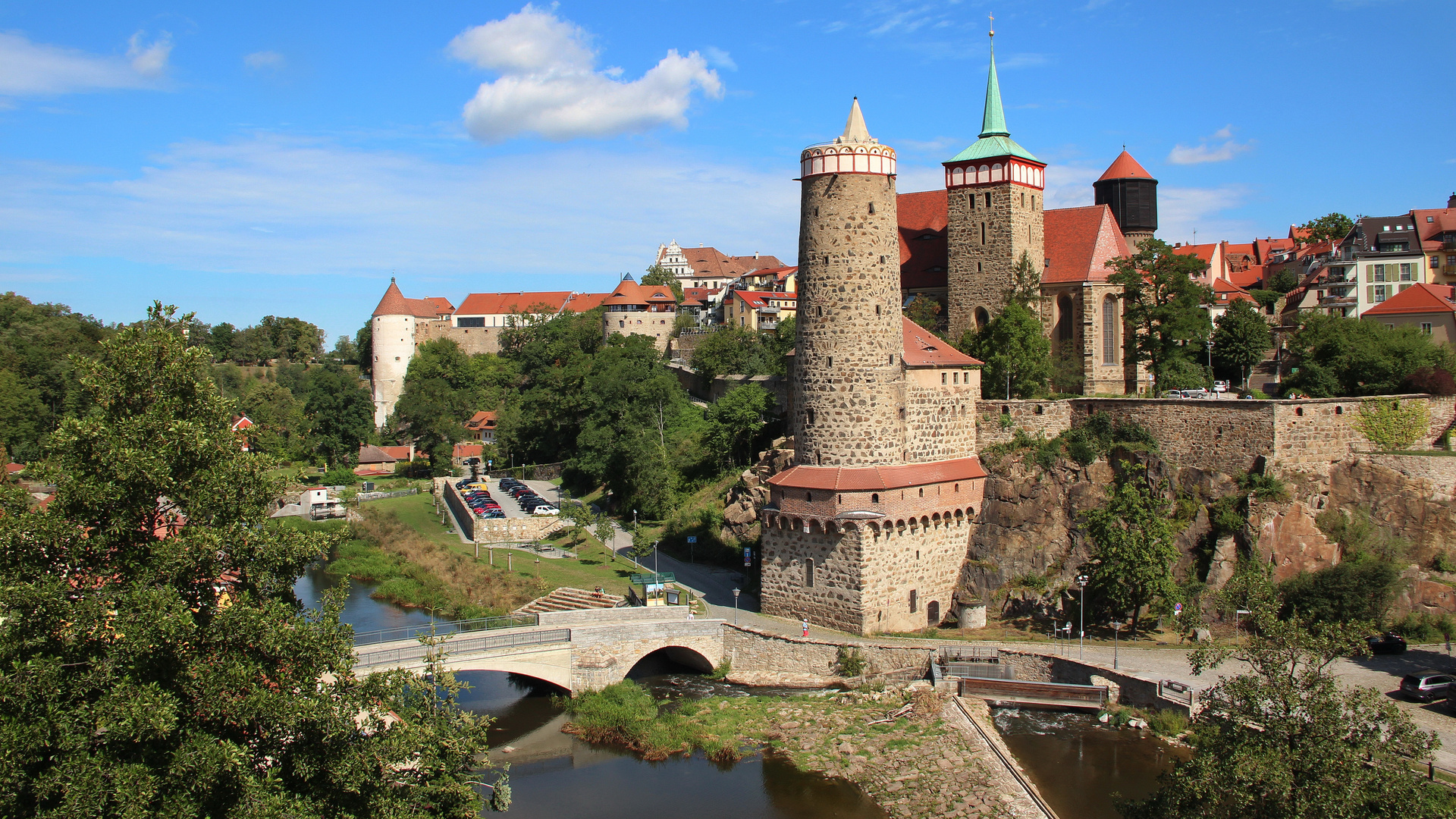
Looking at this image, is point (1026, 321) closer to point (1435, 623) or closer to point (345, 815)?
point (1435, 623)

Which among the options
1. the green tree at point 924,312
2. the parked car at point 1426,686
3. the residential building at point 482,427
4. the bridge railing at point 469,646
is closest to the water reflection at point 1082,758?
the parked car at point 1426,686

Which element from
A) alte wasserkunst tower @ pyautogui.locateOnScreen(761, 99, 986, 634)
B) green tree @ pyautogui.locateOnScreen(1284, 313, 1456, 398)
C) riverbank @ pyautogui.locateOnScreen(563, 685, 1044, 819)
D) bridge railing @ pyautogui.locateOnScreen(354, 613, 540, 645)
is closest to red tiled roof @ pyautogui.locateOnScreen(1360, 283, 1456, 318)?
green tree @ pyautogui.locateOnScreen(1284, 313, 1456, 398)

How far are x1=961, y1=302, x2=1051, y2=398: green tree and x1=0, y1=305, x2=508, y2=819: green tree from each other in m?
29.3

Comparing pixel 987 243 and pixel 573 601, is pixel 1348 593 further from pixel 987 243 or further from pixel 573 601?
pixel 573 601

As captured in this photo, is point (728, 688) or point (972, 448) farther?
point (972, 448)

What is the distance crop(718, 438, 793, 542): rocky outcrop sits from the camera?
130ft

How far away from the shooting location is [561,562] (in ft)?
142

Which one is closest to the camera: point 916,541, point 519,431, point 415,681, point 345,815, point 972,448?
point 345,815

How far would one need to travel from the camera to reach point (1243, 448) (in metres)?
33.5

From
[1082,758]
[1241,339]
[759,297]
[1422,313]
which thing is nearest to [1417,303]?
[1422,313]

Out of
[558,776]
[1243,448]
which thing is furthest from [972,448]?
[558,776]

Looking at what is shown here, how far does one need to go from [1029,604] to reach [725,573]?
11694 millimetres

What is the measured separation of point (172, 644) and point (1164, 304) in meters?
37.4

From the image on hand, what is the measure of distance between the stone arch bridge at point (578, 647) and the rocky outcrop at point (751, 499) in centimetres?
819
